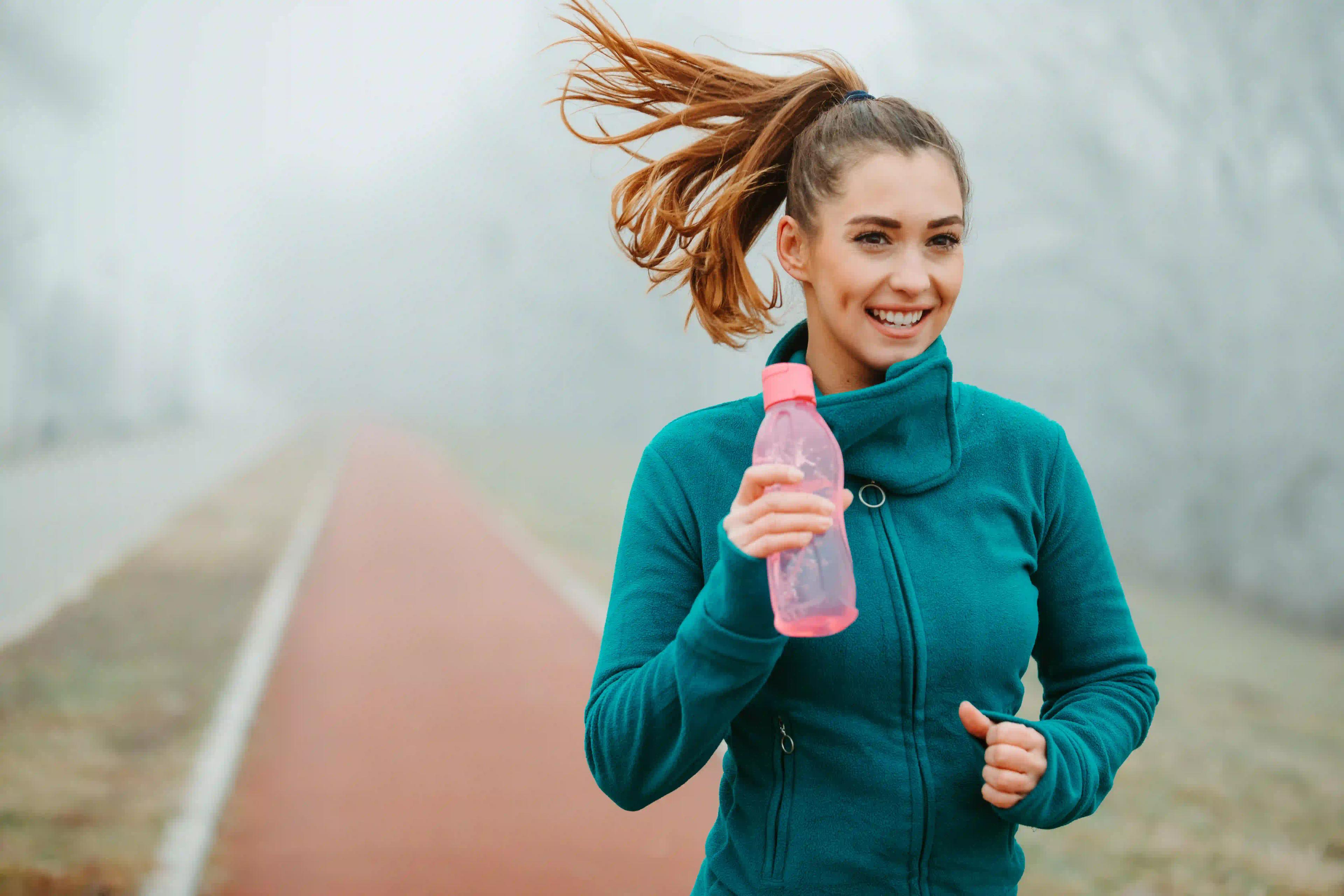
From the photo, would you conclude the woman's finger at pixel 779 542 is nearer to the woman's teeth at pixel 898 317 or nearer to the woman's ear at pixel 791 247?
the woman's teeth at pixel 898 317

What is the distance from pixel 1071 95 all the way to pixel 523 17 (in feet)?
51.1

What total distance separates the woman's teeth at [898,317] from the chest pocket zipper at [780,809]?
65 cm

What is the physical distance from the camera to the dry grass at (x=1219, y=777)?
16.7 feet

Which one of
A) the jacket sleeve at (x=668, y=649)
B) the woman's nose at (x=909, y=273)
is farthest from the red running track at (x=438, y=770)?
the woman's nose at (x=909, y=273)

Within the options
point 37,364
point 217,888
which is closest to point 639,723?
point 217,888

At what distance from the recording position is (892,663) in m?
1.67

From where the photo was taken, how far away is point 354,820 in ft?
19.0

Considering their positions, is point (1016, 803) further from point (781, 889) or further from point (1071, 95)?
point (1071, 95)

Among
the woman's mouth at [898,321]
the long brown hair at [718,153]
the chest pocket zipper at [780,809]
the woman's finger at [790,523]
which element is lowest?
the chest pocket zipper at [780,809]

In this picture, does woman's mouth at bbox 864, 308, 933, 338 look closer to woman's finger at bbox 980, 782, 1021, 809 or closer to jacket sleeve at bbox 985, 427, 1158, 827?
jacket sleeve at bbox 985, 427, 1158, 827

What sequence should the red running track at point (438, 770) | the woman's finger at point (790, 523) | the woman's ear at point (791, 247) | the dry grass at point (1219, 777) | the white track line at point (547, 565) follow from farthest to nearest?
the white track line at point (547, 565)
the red running track at point (438, 770)
the dry grass at point (1219, 777)
the woman's ear at point (791, 247)
the woman's finger at point (790, 523)

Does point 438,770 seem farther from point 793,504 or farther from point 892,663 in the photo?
point 793,504

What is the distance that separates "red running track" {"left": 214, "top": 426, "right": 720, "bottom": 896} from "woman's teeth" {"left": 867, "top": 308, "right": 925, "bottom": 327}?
390 cm

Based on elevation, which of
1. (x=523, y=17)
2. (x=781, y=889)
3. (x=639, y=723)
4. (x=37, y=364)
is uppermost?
(x=523, y=17)
